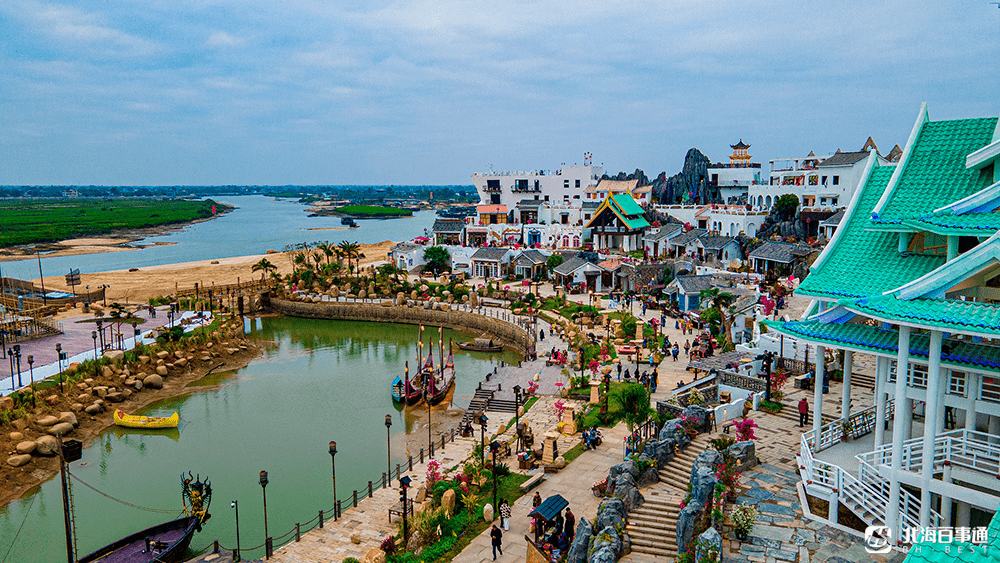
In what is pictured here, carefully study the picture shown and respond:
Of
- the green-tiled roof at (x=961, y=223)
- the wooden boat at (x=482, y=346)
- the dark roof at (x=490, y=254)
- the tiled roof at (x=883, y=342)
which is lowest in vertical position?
the wooden boat at (x=482, y=346)

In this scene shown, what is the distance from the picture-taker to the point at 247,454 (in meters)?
33.9

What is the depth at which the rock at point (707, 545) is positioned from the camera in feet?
50.8

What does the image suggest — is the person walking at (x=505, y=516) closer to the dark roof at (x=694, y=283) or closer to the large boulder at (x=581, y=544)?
the large boulder at (x=581, y=544)

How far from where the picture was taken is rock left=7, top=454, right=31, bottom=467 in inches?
1224

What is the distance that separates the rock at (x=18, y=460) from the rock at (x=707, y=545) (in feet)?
106

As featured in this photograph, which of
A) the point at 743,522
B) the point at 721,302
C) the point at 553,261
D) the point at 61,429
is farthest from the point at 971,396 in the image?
the point at 553,261

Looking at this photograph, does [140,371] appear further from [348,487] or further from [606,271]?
[606,271]

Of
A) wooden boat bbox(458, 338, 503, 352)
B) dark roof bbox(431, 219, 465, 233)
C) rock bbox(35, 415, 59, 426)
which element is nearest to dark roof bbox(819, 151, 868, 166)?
wooden boat bbox(458, 338, 503, 352)

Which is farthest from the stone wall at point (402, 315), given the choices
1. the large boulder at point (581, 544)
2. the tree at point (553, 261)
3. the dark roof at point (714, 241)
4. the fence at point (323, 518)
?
the large boulder at point (581, 544)

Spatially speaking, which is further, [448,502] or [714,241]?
[714,241]

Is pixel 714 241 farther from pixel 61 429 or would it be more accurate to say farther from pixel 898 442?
pixel 61 429

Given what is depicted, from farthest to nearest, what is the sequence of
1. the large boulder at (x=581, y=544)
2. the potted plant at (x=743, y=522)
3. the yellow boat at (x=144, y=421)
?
the yellow boat at (x=144, y=421), the large boulder at (x=581, y=544), the potted plant at (x=743, y=522)

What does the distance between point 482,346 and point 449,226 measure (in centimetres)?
3722

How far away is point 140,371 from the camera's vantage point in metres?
43.6
